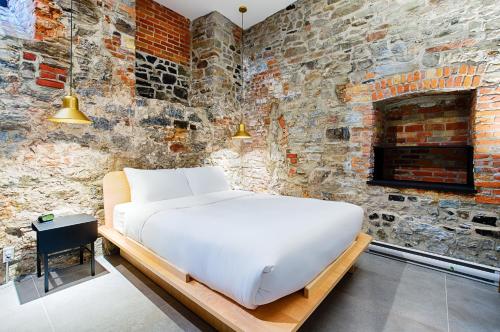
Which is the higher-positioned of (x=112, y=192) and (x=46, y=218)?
(x=112, y=192)

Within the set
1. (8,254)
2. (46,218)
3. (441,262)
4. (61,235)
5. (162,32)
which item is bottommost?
(441,262)

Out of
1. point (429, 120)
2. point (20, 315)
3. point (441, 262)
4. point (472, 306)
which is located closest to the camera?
point (20, 315)

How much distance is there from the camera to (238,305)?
1389 millimetres

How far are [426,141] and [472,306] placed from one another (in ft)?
6.18

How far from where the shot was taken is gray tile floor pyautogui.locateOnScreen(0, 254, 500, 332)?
5.55ft

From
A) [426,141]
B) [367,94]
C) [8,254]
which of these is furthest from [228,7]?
[8,254]

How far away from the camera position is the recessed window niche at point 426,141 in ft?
9.14

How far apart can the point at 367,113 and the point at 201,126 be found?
240 centimetres

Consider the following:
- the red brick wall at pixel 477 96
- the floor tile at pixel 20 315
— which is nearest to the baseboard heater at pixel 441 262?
the red brick wall at pixel 477 96

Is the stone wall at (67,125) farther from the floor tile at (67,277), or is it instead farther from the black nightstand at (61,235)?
the black nightstand at (61,235)

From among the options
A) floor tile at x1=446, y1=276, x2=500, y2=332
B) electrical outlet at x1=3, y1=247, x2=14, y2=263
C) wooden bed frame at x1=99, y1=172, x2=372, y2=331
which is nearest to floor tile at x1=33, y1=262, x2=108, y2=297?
electrical outlet at x1=3, y1=247, x2=14, y2=263

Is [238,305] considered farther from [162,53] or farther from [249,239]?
[162,53]

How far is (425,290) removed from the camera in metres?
2.14

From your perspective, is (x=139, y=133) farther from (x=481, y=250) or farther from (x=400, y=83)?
(x=481, y=250)
